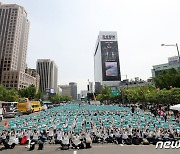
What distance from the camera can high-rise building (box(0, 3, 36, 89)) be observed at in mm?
→ 116938

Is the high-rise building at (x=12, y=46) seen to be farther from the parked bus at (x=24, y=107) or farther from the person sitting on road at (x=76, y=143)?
the person sitting on road at (x=76, y=143)

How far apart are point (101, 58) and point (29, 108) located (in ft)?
342

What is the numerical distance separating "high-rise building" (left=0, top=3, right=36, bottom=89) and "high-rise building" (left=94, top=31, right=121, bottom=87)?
60.0 m

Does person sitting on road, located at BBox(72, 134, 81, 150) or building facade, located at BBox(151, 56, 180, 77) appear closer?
person sitting on road, located at BBox(72, 134, 81, 150)

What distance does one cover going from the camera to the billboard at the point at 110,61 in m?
134

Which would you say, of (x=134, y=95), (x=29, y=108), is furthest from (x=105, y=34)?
(x=29, y=108)

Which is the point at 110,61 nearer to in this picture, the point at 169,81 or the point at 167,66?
the point at 167,66

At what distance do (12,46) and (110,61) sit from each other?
7293 centimetres

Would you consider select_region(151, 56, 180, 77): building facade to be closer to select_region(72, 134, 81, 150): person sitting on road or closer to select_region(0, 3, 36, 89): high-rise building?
select_region(0, 3, 36, 89): high-rise building

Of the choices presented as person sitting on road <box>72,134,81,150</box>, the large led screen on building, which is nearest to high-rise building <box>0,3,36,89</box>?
the large led screen on building

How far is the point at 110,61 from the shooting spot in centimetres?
13862

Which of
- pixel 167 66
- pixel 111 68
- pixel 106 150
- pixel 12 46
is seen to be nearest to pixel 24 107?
pixel 106 150

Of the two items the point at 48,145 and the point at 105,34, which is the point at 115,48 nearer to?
the point at 105,34

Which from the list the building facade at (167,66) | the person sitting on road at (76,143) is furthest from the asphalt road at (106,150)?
the building facade at (167,66)
